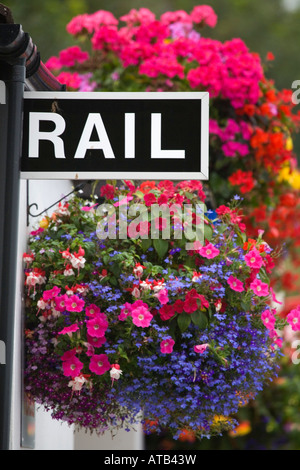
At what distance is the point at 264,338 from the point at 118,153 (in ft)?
2.68

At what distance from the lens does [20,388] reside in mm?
2770

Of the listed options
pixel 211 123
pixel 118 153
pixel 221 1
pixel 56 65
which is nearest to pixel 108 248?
pixel 118 153

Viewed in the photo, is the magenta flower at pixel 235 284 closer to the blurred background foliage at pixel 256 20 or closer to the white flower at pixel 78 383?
the white flower at pixel 78 383

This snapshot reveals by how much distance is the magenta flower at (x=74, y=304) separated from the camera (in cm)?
254

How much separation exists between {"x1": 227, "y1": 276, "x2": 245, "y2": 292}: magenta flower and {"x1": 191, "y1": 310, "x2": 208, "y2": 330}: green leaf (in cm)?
14

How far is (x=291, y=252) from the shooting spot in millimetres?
5684

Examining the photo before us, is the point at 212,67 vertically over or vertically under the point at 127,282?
over

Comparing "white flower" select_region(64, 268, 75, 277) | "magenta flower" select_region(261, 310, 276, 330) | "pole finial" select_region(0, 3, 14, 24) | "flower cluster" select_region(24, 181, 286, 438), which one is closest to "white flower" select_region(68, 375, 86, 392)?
"flower cluster" select_region(24, 181, 286, 438)

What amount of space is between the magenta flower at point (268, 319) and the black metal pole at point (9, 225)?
864 mm

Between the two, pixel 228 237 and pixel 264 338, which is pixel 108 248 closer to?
pixel 228 237

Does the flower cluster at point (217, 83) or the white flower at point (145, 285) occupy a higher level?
the flower cluster at point (217, 83)

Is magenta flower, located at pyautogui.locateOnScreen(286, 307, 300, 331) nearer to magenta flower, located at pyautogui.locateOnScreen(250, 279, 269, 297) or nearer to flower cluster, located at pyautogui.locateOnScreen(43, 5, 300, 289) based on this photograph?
magenta flower, located at pyautogui.locateOnScreen(250, 279, 269, 297)

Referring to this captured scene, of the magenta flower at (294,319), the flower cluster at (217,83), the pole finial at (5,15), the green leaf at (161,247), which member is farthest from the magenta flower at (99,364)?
the flower cluster at (217,83)

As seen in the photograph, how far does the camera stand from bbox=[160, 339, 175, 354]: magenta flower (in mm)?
2495
